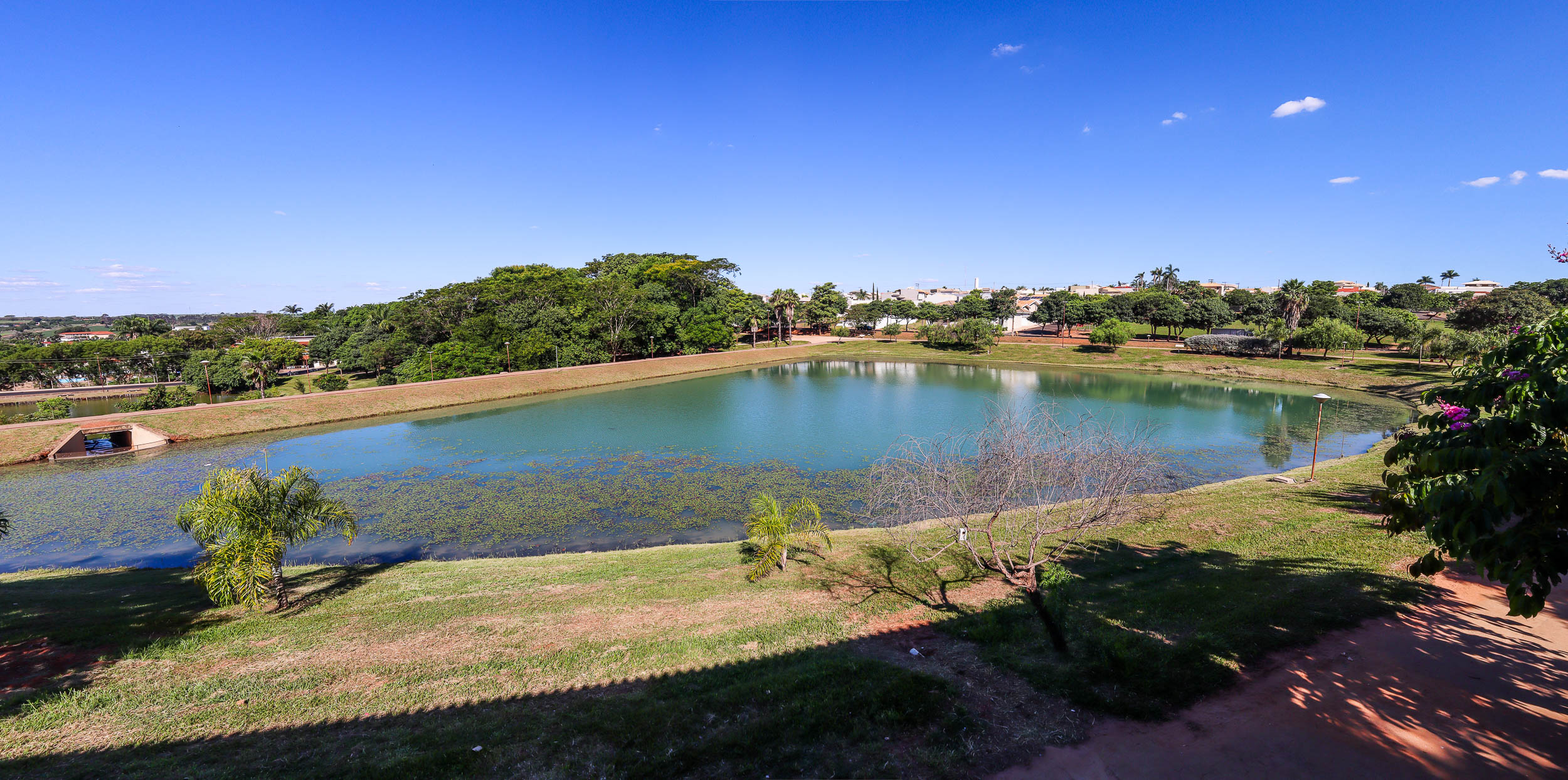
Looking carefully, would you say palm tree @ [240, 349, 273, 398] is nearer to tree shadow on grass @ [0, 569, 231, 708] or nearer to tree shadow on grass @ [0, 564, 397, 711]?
tree shadow on grass @ [0, 564, 397, 711]

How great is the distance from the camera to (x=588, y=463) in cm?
2673

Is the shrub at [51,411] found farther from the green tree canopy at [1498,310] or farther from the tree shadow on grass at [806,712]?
the green tree canopy at [1498,310]

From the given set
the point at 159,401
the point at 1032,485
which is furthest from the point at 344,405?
the point at 1032,485

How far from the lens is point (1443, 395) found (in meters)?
4.95

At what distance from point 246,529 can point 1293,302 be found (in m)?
83.4

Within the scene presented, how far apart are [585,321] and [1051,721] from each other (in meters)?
59.9

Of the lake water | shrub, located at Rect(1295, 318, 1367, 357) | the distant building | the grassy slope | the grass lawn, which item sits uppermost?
the distant building

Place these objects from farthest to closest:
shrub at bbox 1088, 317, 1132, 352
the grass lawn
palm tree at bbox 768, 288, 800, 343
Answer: palm tree at bbox 768, 288, 800, 343
shrub at bbox 1088, 317, 1132, 352
the grass lawn

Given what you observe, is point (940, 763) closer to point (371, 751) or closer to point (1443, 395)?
point (1443, 395)

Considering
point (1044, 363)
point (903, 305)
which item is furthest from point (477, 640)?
point (903, 305)

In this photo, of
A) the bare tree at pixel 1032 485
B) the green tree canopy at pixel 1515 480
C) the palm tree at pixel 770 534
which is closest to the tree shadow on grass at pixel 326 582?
the palm tree at pixel 770 534

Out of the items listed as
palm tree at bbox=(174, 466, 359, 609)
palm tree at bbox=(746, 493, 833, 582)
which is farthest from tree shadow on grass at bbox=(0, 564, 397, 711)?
palm tree at bbox=(746, 493, 833, 582)

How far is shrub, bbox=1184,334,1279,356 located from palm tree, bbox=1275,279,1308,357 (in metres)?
1.26

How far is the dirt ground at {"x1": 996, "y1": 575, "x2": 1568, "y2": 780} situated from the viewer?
19.1 ft
